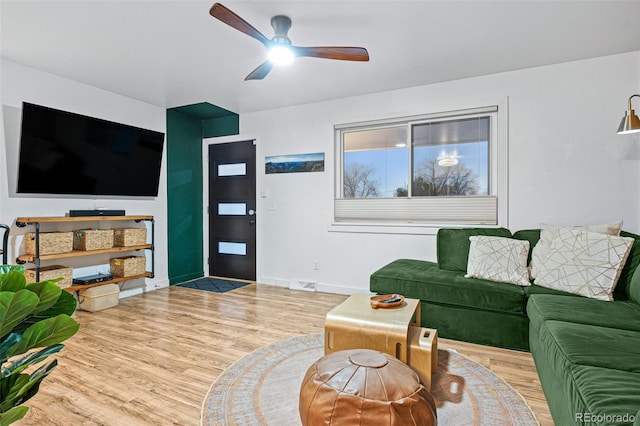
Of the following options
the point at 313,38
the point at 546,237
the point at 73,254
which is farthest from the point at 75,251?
A: the point at 546,237

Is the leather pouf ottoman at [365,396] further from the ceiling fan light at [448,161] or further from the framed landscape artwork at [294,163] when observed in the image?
the framed landscape artwork at [294,163]

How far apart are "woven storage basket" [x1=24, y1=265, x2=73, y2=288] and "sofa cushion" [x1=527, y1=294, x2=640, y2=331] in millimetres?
4039

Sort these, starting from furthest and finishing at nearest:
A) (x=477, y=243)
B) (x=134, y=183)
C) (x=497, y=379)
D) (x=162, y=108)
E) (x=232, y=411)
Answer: (x=162, y=108), (x=134, y=183), (x=477, y=243), (x=497, y=379), (x=232, y=411)

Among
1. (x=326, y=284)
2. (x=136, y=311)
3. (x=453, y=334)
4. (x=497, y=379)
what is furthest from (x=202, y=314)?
(x=497, y=379)

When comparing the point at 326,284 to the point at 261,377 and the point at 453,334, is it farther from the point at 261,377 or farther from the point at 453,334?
the point at 261,377

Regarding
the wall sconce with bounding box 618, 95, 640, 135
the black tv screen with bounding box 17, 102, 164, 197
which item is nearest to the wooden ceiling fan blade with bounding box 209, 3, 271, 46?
the black tv screen with bounding box 17, 102, 164, 197

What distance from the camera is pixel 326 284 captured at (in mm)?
4352

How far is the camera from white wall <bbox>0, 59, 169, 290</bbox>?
316cm

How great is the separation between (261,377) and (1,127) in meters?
3.30

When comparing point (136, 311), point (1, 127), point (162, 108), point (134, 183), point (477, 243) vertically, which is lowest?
point (136, 311)

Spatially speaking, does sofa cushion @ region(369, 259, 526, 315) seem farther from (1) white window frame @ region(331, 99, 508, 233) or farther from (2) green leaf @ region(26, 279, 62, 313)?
(2) green leaf @ region(26, 279, 62, 313)

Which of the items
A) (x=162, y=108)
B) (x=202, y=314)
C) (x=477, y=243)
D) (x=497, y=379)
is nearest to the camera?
(x=497, y=379)

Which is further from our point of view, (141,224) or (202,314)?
(141,224)

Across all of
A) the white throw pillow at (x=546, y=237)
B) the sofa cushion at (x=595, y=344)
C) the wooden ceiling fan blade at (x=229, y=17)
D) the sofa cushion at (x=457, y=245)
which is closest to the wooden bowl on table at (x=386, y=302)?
the sofa cushion at (x=595, y=344)
